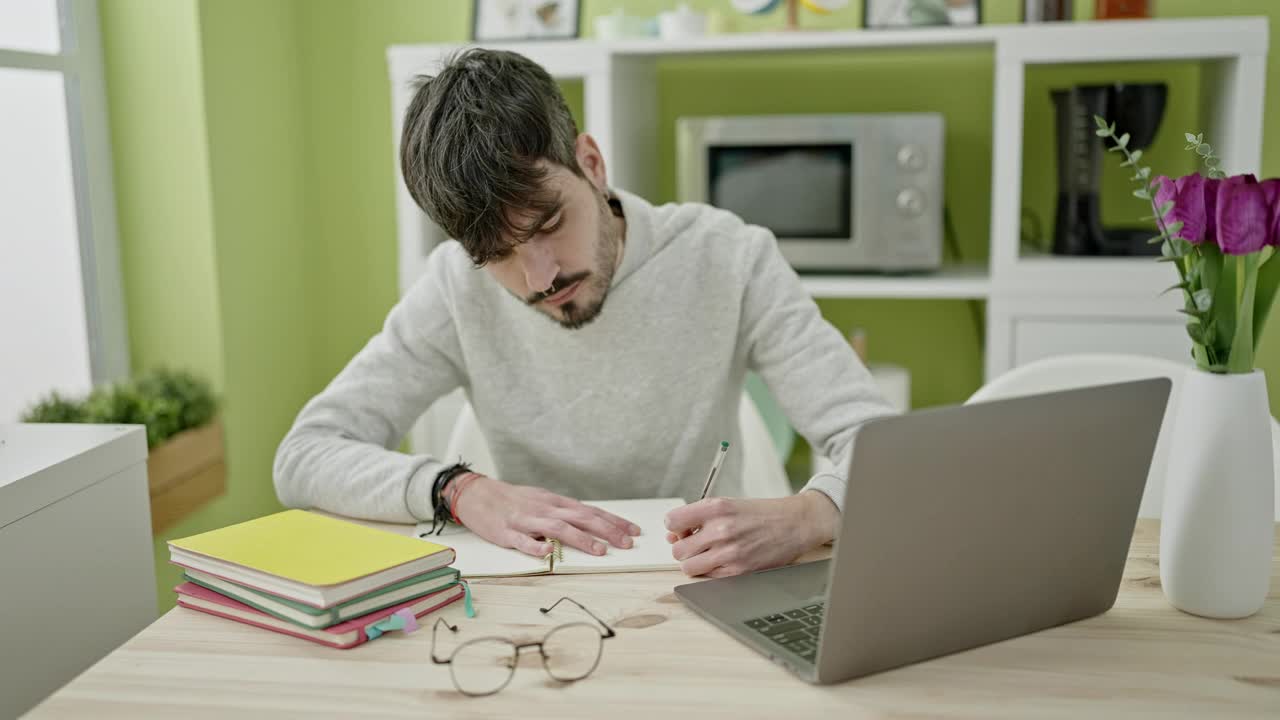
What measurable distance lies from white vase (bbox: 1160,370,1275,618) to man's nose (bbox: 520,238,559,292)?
0.67 m

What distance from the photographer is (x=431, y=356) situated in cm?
152

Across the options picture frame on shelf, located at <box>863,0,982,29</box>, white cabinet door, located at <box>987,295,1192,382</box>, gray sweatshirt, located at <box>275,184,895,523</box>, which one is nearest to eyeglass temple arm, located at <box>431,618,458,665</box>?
gray sweatshirt, located at <box>275,184,895,523</box>

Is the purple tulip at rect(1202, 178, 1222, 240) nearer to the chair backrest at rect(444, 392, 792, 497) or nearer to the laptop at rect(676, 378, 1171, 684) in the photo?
the laptop at rect(676, 378, 1171, 684)

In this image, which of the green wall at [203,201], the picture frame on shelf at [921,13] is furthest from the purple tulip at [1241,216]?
the green wall at [203,201]

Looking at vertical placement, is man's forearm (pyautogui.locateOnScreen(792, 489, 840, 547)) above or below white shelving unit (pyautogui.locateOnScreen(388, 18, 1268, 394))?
below

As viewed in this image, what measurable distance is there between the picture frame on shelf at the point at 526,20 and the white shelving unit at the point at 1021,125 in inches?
3.8

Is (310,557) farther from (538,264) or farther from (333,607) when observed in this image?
(538,264)

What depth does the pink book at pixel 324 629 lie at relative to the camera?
0.89m

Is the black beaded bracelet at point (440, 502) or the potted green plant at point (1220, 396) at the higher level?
the potted green plant at point (1220, 396)

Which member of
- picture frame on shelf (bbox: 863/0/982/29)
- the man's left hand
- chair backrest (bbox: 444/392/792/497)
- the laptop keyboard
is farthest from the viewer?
picture frame on shelf (bbox: 863/0/982/29)

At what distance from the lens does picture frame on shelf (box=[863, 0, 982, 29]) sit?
90.3 inches

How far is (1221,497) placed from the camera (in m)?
0.90

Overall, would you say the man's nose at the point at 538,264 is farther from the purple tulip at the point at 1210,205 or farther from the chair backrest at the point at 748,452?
the purple tulip at the point at 1210,205

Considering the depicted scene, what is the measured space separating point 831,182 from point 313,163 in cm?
134
